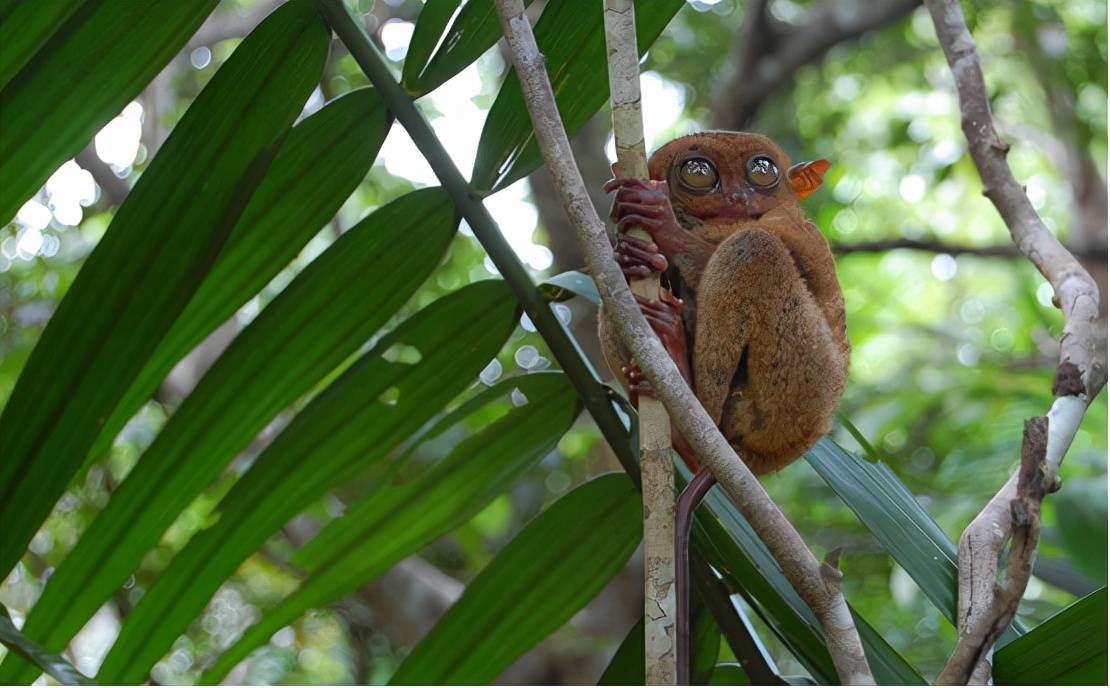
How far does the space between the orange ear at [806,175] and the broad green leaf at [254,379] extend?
0.60 metres

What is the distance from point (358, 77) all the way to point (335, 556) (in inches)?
173

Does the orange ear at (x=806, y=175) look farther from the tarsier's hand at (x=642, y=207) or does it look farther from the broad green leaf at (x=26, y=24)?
the broad green leaf at (x=26, y=24)

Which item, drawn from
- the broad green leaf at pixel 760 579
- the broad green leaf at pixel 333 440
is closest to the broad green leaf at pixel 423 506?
the broad green leaf at pixel 333 440

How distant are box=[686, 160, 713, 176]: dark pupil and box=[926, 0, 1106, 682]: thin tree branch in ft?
1.86

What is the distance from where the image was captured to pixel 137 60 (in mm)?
1487

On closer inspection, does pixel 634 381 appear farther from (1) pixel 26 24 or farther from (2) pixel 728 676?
(1) pixel 26 24

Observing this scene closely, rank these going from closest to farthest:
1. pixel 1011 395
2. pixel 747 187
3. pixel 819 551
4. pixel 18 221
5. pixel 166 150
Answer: pixel 166 150, pixel 747 187, pixel 1011 395, pixel 819 551, pixel 18 221

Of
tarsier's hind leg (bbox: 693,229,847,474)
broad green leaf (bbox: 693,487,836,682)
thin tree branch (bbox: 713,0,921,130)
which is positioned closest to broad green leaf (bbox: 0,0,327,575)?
tarsier's hind leg (bbox: 693,229,847,474)

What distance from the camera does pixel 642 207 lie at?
1436 mm

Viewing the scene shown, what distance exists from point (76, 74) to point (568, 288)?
2.28 feet

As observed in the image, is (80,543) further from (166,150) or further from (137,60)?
(137,60)

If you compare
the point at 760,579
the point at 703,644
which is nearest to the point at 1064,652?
the point at 760,579

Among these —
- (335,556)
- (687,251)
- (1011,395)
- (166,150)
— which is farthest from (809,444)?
(1011,395)

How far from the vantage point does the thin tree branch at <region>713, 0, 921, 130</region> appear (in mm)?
5711
